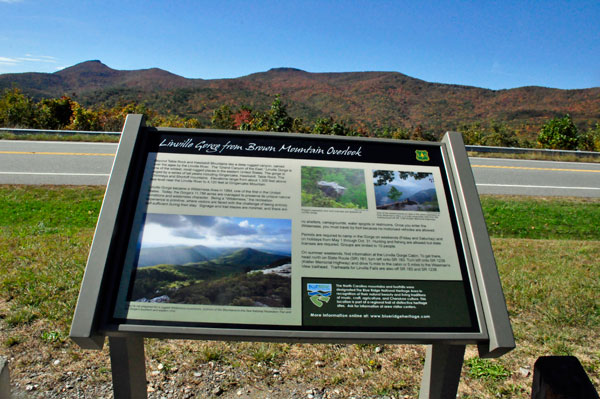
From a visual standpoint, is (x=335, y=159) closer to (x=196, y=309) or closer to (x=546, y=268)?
(x=196, y=309)

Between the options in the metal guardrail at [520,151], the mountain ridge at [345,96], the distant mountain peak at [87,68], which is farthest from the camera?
the distant mountain peak at [87,68]

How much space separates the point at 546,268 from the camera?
15.4ft

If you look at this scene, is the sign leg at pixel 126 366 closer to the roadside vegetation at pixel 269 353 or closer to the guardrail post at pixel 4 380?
the guardrail post at pixel 4 380

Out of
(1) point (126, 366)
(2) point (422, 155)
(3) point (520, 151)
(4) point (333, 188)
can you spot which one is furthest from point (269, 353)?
(3) point (520, 151)

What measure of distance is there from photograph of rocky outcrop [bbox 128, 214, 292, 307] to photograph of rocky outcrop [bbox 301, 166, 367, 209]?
0.20 metres

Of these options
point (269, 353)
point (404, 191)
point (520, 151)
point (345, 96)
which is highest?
point (345, 96)

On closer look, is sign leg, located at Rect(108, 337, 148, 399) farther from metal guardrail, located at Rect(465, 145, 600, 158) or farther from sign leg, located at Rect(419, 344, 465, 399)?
metal guardrail, located at Rect(465, 145, 600, 158)

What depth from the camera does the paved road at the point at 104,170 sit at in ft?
31.8

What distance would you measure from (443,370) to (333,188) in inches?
40.4

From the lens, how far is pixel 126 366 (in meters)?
1.89

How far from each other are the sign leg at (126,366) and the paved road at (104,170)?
323 inches

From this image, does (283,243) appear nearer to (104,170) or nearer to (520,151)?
(104,170)

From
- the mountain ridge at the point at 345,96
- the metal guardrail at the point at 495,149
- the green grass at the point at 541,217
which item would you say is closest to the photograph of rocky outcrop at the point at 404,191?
the green grass at the point at 541,217

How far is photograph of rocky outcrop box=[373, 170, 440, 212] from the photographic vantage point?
2043 mm
